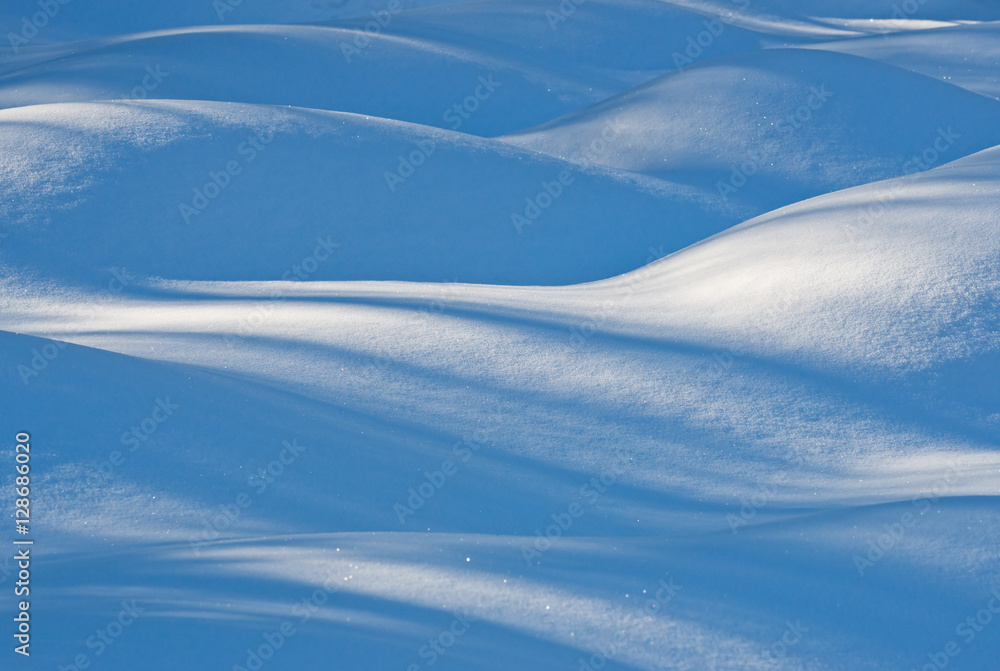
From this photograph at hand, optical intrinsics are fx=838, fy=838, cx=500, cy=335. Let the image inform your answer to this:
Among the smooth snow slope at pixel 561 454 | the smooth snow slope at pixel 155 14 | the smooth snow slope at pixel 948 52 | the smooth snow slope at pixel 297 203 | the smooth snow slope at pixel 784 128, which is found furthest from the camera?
the smooth snow slope at pixel 155 14

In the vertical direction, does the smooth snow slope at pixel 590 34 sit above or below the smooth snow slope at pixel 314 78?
above

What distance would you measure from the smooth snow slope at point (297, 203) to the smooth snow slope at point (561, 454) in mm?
184

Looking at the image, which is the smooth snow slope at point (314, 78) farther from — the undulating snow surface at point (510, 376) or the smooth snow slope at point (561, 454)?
the smooth snow slope at point (561, 454)

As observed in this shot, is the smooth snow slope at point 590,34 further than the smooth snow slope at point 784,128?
Yes

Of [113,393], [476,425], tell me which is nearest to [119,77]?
[113,393]

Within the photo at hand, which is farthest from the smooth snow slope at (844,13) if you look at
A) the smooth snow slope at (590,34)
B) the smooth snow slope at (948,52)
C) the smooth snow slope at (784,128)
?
the smooth snow slope at (784,128)

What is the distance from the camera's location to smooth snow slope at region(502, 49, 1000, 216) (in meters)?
3.04

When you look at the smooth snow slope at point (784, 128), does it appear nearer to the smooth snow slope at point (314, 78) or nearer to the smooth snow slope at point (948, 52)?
the smooth snow slope at point (314, 78)

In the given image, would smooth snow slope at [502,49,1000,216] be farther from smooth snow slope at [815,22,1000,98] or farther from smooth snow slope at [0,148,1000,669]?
smooth snow slope at [815,22,1000,98]

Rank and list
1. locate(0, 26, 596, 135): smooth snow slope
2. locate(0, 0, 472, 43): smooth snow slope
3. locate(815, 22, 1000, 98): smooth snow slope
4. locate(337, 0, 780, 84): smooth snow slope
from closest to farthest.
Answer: locate(0, 26, 596, 135): smooth snow slope → locate(815, 22, 1000, 98): smooth snow slope → locate(337, 0, 780, 84): smooth snow slope → locate(0, 0, 472, 43): smooth snow slope

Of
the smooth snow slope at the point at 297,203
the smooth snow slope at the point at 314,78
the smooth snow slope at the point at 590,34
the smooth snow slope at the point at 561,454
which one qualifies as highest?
the smooth snow slope at the point at 590,34

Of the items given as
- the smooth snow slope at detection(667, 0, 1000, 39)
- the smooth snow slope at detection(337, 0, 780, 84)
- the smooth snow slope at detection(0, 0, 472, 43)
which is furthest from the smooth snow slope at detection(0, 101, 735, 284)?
the smooth snow slope at detection(0, 0, 472, 43)

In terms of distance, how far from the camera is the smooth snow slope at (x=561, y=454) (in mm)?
1384

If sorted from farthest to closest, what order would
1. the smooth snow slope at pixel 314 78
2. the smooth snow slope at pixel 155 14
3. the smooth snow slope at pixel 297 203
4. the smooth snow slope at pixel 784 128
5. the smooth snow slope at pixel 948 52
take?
the smooth snow slope at pixel 155 14
the smooth snow slope at pixel 948 52
the smooth snow slope at pixel 314 78
the smooth snow slope at pixel 784 128
the smooth snow slope at pixel 297 203
